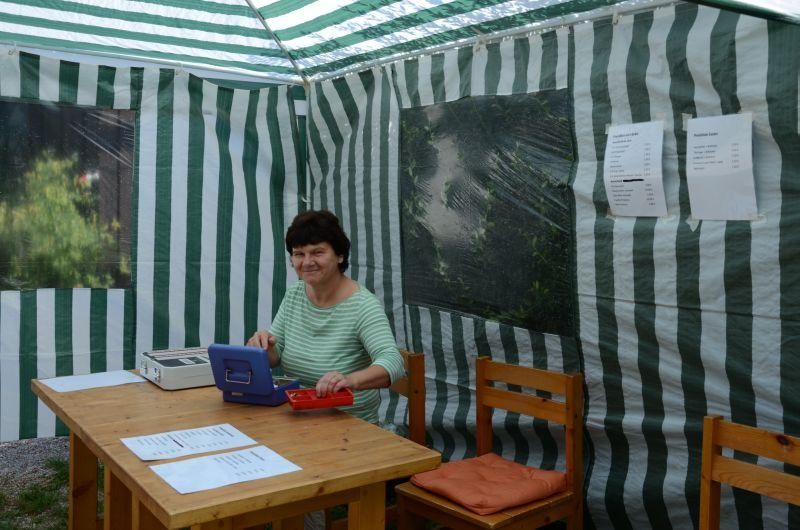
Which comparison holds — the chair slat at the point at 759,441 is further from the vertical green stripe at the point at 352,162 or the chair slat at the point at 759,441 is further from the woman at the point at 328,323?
the vertical green stripe at the point at 352,162

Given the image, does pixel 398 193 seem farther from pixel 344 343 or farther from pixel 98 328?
pixel 98 328

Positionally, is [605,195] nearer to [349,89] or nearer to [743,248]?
[743,248]

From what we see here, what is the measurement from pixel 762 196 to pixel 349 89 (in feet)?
8.63

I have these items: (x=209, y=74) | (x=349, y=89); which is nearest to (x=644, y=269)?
(x=349, y=89)

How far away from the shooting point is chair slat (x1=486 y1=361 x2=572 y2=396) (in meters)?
2.90

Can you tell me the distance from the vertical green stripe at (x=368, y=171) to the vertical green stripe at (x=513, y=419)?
3.67ft

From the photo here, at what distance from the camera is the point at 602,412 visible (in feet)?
10.4

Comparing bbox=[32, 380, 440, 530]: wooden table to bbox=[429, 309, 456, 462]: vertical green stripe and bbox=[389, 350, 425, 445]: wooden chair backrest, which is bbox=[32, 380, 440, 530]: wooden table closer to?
bbox=[389, 350, 425, 445]: wooden chair backrest

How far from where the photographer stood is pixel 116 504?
2.53 meters

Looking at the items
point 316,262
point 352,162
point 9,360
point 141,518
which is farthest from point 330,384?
point 9,360

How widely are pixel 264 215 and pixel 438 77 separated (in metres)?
1.61

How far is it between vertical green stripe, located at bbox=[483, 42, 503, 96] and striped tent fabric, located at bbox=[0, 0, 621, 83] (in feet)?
0.28

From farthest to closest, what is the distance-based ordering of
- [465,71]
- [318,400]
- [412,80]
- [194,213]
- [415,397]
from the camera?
[194,213] → [412,80] → [465,71] → [415,397] → [318,400]

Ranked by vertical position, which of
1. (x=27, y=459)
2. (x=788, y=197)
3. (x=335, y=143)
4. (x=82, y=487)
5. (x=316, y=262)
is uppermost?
(x=335, y=143)
